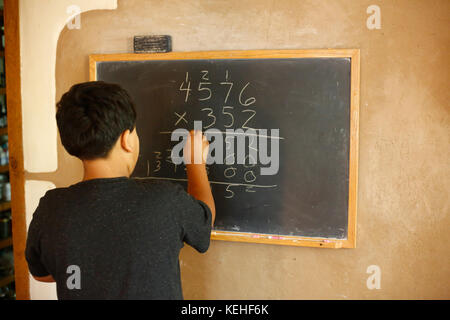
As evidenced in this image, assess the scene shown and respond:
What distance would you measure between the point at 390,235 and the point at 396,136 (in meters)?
0.43

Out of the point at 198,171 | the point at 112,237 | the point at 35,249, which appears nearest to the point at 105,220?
the point at 112,237

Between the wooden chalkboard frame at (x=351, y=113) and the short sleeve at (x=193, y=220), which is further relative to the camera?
the wooden chalkboard frame at (x=351, y=113)

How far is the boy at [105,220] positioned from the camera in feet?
3.24

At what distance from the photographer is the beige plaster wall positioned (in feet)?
4.90

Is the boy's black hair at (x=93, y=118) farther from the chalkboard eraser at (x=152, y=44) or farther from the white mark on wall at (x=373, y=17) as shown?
the white mark on wall at (x=373, y=17)

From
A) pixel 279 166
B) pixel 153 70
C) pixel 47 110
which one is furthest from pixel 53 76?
pixel 279 166

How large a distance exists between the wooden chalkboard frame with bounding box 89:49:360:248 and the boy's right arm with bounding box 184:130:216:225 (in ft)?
1.20

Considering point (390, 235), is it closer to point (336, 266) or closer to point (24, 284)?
point (336, 266)

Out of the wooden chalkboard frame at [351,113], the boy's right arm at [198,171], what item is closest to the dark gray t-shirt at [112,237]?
the boy's right arm at [198,171]

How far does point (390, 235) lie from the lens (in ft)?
5.15

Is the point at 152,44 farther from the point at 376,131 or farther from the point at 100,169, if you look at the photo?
the point at 376,131

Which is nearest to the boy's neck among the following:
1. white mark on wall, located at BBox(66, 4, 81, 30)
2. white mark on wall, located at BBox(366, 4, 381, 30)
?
white mark on wall, located at BBox(66, 4, 81, 30)

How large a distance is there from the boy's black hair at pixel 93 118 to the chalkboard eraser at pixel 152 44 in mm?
714

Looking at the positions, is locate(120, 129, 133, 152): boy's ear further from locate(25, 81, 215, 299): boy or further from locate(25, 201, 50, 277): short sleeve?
locate(25, 201, 50, 277): short sleeve
